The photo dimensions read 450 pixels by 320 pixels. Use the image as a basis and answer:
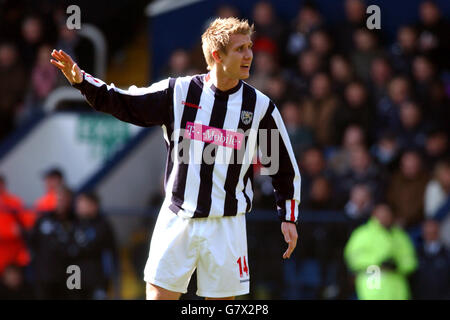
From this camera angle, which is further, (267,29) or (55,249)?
(267,29)

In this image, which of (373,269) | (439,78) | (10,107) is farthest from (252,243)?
(10,107)

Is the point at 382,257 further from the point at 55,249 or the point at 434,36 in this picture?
the point at 55,249

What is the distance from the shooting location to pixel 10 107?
1330 cm

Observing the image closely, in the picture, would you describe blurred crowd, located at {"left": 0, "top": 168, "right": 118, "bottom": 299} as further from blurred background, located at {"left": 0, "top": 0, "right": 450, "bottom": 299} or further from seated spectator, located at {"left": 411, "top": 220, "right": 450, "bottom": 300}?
seated spectator, located at {"left": 411, "top": 220, "right": 450, "bottom": 300}

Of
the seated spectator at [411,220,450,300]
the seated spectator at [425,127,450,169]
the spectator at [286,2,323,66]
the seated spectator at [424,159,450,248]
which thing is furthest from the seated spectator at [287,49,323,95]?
the seated spectator at [411,220,450,300]

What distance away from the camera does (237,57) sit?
5855 mm

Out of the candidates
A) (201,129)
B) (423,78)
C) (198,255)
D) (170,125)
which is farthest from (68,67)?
(423,78)

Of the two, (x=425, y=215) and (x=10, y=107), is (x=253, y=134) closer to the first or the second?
(x=425, y=215)

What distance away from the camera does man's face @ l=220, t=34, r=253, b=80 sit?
5855 millimetres

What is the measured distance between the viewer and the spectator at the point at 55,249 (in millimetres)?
10391

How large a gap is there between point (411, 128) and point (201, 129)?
215 inches

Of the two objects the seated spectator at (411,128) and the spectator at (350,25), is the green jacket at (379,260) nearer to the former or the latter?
the seated spectator at (411,128)

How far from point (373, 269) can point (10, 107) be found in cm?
611
